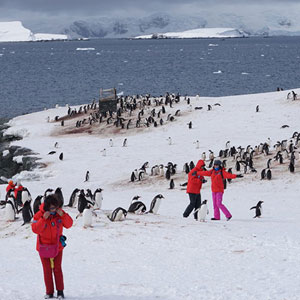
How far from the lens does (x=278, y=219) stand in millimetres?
13875

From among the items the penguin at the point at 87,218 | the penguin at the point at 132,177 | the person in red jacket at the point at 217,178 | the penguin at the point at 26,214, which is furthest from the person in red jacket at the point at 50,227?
the penguin at the point at 132,177

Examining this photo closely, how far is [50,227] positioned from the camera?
7.21 meters

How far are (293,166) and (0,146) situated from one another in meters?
15.9

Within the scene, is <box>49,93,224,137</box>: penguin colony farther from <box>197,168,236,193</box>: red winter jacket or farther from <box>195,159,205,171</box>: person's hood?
<box>197,168,236,193</box>: red winter jacket

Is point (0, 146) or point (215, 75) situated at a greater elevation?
point (215, 75)

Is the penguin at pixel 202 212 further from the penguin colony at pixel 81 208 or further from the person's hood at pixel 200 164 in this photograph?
the penguin colony at pixel 81 208

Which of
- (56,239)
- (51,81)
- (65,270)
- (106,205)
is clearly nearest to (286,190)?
(106,205)

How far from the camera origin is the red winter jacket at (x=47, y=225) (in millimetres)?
7160

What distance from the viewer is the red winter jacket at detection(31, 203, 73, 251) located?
282 inches

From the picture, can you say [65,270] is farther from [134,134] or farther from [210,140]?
[134,134]

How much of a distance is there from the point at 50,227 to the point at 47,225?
49 mm

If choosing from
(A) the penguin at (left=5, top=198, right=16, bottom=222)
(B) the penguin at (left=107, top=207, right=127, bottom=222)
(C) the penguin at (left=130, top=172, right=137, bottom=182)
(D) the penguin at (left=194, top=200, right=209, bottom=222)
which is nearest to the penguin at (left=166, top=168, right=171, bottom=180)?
(C) the penguin at (left=130, top=172, right=137, bottom=182)

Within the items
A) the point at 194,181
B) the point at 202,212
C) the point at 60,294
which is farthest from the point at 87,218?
the point at 60,294

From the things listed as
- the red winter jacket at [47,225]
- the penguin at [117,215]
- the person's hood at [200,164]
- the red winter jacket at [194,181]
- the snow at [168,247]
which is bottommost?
the snow at [168,247]
